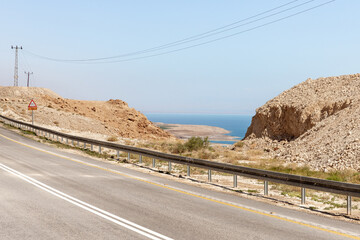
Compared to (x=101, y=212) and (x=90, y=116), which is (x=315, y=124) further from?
(x=90, y=116)

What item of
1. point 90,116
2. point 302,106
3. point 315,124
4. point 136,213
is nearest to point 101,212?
point 136,213

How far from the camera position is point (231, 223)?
8.62 meters

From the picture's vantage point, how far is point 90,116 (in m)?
70.1

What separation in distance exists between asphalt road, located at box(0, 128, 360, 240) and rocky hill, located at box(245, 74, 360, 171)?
11.7 meters

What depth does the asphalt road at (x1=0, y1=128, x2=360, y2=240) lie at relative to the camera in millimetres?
7727

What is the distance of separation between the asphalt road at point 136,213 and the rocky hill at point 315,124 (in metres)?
11.7

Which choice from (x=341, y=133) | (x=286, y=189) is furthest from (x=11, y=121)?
(x=286, y=189)

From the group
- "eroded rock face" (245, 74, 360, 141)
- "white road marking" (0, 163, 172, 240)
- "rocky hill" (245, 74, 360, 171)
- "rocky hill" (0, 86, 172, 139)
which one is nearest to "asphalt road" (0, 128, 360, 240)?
"white road marking" (0, 163, 172, 240)

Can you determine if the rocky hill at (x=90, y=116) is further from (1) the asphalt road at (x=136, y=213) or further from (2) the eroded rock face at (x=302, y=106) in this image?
(1) the asphalt road at (x=136, y=213)

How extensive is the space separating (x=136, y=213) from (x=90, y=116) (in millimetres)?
62642

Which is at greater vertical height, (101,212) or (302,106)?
(302,106)

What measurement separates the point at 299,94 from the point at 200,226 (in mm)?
33411

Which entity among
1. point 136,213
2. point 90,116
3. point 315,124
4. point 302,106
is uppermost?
point 302,106

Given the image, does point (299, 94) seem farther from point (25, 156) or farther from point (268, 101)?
point (25, 156)
